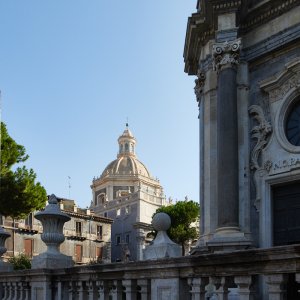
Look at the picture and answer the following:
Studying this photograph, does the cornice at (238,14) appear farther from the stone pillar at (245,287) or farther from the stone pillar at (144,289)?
the stone pillar at (245,287)

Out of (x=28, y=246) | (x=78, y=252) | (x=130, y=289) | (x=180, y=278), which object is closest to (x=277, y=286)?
(x=180, y=278)

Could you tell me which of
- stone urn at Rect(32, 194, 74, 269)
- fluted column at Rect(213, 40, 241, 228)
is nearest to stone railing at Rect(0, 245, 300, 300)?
stone urn at Rect(32, 194, 74, 269)

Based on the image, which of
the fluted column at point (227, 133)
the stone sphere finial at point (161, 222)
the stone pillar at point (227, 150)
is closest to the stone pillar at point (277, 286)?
the stone sphere finial at point (161, 222)

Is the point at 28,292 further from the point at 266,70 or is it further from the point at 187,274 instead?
the point at 266,70

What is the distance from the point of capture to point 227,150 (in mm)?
11836

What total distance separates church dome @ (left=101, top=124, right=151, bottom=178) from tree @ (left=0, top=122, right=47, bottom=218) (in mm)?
54619

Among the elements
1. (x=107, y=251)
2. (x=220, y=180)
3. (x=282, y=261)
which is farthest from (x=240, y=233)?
(x=107, y=251)

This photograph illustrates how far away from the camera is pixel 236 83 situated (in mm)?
12375

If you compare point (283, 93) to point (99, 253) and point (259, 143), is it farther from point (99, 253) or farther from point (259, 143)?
point (99, 253)

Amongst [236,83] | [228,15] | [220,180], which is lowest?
[220,180]

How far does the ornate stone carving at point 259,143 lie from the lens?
12.0 metres

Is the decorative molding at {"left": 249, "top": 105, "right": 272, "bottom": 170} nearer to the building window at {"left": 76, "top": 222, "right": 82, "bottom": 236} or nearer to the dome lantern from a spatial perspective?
the building window at {"left": 76, "top": 222, "right": 82, "bottom": 236}

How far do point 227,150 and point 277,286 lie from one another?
308 inches

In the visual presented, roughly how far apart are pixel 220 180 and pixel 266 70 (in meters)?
2.91
